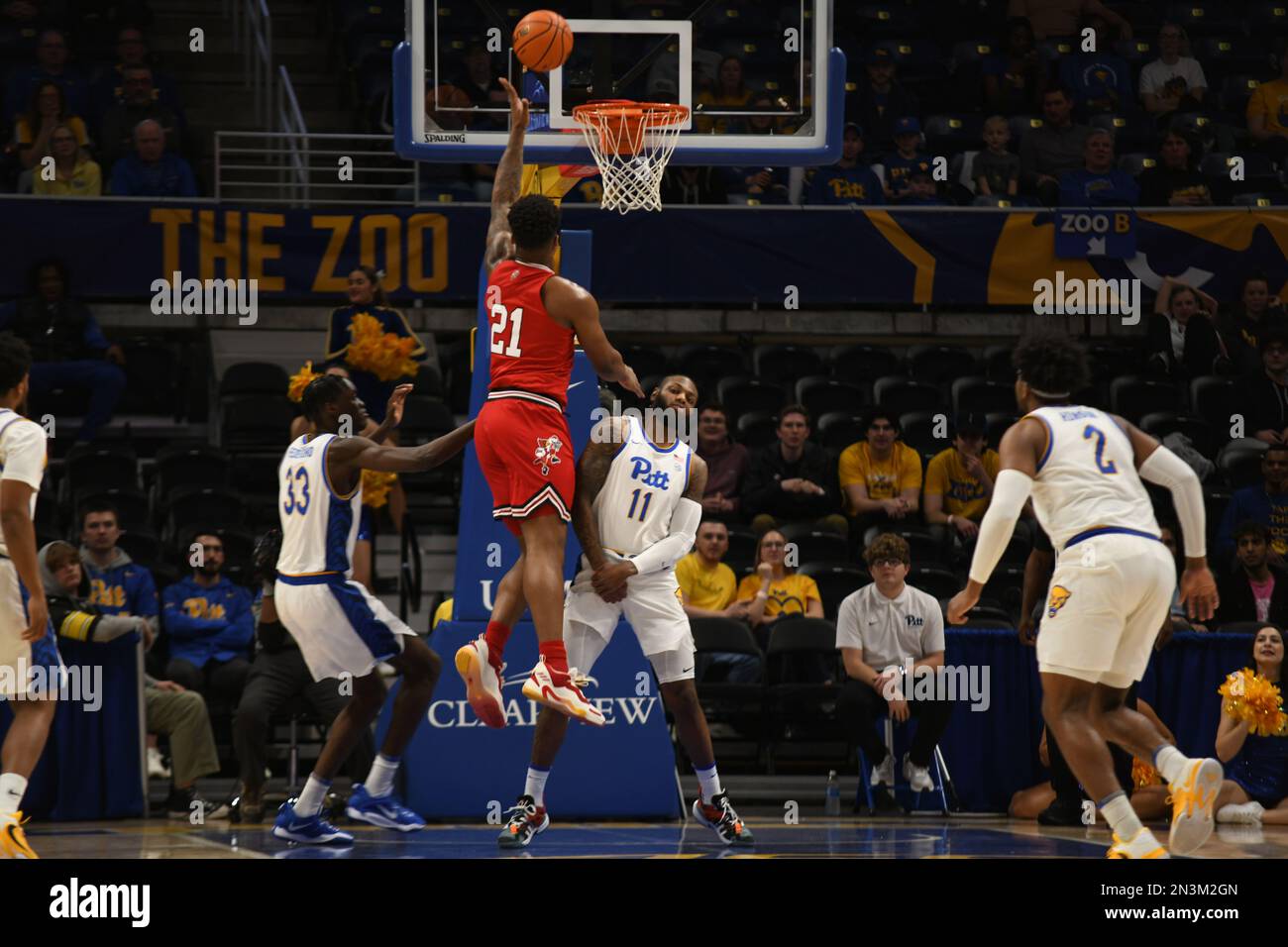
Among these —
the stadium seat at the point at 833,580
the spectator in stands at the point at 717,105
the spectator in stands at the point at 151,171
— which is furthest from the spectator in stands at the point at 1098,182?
the spectator in stands at the point at 151,171

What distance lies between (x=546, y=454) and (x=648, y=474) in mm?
1156

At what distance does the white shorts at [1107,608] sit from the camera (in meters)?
6.94

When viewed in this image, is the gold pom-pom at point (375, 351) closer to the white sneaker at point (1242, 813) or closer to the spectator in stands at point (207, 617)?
the spectator in stands at point (207, 617)

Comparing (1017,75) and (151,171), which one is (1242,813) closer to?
(1017,75)

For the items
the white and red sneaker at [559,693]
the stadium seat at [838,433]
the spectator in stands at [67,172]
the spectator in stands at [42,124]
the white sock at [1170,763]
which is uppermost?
the spectator in stands at [42,124]

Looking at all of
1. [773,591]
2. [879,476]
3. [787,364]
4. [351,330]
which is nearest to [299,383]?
[351,330]

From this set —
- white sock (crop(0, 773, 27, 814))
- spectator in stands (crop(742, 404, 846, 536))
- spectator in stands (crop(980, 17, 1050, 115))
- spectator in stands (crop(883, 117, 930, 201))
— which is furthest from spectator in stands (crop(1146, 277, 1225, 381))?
white sock (crop(0, 773, 27, 814))

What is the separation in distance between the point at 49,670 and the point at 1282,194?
1327 centimetres

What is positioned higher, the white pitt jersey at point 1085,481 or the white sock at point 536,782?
the white pitt jersey at point 1085,481

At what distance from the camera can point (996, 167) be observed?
16.6 m

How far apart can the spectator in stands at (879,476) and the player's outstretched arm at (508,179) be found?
566 centimetres

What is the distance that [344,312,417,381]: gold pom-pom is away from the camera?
501 inches

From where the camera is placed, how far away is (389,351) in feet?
41.9
